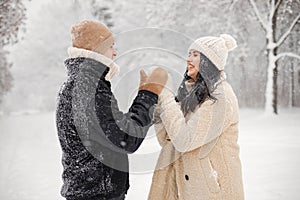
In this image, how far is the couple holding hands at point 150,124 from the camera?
2107 millimetres

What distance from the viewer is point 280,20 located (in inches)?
641

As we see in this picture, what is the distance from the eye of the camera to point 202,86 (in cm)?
248

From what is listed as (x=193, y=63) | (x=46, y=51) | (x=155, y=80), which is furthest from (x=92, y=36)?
(x=46, y=51)

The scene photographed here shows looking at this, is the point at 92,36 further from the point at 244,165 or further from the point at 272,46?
the point at 272,46

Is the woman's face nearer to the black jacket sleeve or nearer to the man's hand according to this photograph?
the man's hand

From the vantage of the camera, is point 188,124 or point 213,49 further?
point 213,49

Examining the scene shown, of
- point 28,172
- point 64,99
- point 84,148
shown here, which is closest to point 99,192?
point 84,148

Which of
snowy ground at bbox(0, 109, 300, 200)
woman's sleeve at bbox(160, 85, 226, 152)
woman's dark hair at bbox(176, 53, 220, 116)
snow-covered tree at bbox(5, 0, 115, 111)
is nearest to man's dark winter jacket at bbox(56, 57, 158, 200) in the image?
woman's sleeve at bbox(160, 85, 226, 152)

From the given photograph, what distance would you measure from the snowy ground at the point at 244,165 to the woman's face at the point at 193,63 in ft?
4.12

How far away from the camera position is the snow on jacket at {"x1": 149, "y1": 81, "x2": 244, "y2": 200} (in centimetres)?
237

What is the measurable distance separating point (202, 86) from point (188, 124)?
248 mm

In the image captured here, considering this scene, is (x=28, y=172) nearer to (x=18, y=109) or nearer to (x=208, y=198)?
(x=208, y=198)

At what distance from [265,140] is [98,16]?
558 inches

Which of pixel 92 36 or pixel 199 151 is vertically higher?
pixel 92 36
